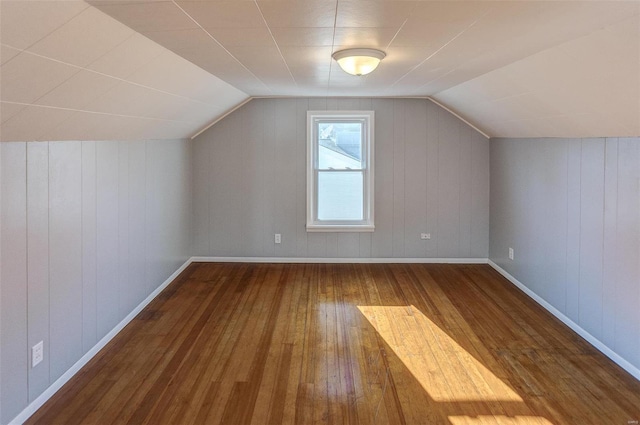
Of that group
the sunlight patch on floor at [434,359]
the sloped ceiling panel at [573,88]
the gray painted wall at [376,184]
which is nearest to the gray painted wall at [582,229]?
the sloped ceiling panel at [573,88]

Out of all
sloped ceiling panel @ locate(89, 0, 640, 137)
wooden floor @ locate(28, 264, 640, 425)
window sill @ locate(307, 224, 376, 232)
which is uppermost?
sloped ceiling panel @ locate(89, 0, 640, 137)

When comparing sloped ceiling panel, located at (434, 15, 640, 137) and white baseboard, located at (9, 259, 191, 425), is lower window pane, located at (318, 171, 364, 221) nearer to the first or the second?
sloped ceiling panel, located at (434, 15, 640, 137)

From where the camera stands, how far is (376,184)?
6270 mm

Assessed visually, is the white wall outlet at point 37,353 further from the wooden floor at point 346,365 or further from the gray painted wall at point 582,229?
the gray painted wall at point 582,229

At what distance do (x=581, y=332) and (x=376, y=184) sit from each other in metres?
3.02

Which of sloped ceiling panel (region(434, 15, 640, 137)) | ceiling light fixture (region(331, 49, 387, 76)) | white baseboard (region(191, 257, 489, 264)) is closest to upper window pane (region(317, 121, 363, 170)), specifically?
white baseboard (region(191, 257, 489, 264))

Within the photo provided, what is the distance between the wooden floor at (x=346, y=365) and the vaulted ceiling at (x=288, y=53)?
1.57 meters

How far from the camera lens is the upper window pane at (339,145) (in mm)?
6320

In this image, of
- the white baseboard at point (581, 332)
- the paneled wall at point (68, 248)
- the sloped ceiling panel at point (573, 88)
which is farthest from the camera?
the white baseboard at point (581, 332)

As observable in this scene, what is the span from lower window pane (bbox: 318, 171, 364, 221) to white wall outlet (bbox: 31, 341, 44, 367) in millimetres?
3972

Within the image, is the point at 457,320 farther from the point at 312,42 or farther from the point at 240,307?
the point at 312,42

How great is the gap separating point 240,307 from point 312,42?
8.64 feet

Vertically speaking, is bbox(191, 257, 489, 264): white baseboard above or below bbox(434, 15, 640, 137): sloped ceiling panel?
below

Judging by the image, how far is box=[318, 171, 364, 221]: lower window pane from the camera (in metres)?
6.38
